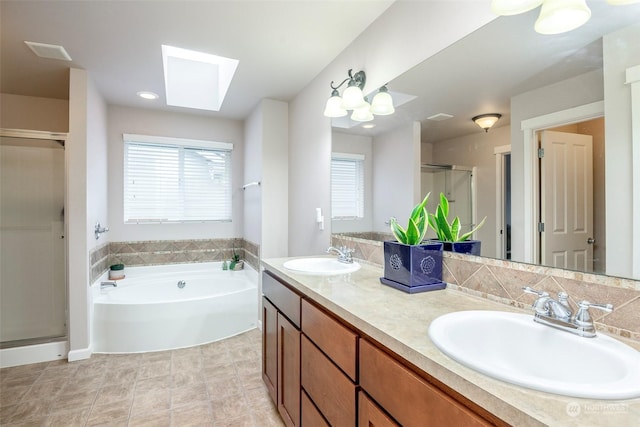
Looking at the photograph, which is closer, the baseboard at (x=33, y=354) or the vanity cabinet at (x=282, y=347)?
the vanity cabinet at (x=282, y=347)

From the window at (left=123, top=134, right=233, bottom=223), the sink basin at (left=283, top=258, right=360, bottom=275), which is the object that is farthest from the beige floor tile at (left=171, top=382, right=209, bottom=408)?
the window at (left=123, top=134, right=233, bottom=223)

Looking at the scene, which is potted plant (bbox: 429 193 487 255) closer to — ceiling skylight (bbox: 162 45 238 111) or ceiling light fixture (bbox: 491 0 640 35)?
ceiling light fixture (bbox: 491 0 640 35)

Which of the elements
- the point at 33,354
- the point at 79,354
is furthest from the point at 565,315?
the point at 33,354

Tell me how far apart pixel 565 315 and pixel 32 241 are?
11.9 feet

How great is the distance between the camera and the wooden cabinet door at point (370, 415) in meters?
0.89

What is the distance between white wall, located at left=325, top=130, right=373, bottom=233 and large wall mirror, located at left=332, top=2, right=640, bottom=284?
0.40ft

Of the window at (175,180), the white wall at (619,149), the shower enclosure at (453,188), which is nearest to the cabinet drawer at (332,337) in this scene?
the shower enclosure at (453,188)

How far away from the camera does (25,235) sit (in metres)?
2.66

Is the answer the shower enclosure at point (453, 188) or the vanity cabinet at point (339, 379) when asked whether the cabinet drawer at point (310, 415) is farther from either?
the shower enclosure at point (453, 188)

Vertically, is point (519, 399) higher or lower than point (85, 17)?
lower

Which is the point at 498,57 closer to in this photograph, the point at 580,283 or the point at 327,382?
the point at 580,283

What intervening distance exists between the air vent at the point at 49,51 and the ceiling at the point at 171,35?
4 centimetres

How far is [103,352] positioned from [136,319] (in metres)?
0.39

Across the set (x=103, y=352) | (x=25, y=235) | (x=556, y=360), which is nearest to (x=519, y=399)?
(x=556, y=360)
